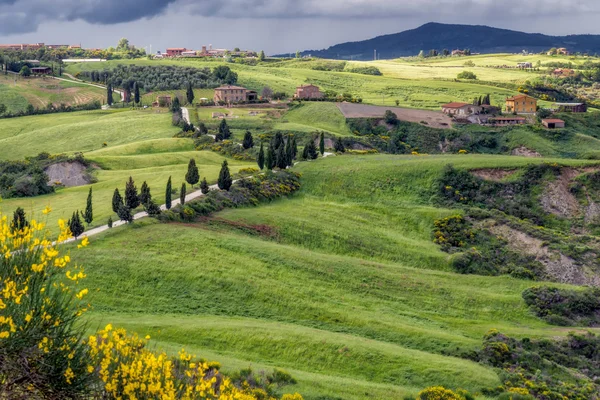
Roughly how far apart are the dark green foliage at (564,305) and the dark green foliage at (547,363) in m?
5.05

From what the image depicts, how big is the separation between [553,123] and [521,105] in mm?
17743

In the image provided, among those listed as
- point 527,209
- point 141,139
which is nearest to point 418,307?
point 527,209

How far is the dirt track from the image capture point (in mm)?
144375

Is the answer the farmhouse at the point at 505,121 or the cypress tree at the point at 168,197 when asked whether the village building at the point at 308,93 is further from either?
the cypress tree at the point at 168,197

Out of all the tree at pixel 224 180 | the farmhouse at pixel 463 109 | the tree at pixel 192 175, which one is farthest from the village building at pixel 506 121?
the tree at pixel 192 175

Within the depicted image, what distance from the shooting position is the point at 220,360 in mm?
40344

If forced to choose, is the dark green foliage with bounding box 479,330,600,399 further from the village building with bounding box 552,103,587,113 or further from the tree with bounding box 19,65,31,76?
the tree with bounding box 19,65,31,76

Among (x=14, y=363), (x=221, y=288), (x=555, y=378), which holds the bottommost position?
(x=555, y=378)

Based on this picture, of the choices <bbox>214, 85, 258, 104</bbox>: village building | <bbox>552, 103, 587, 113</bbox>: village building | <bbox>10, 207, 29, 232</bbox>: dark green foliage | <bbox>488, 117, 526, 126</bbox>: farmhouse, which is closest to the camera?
<bbox>10, 207, 29, 232</bbox>: dark green foliage

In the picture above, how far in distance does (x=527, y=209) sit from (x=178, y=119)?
74.5 m

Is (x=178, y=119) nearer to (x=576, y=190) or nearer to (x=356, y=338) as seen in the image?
(x=576, y=190)

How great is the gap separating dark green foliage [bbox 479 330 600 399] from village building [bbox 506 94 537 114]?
11079 centimetres

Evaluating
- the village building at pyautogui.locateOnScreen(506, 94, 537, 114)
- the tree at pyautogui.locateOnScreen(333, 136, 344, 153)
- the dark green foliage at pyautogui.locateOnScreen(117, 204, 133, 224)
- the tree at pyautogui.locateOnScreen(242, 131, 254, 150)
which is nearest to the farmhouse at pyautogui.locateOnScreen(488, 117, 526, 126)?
the village building at pyautogui.locateOnScreen(506, 94, 537, 114)

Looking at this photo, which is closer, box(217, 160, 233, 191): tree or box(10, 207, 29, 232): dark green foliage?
box(10, 207, 29, 232): dark green foliage
